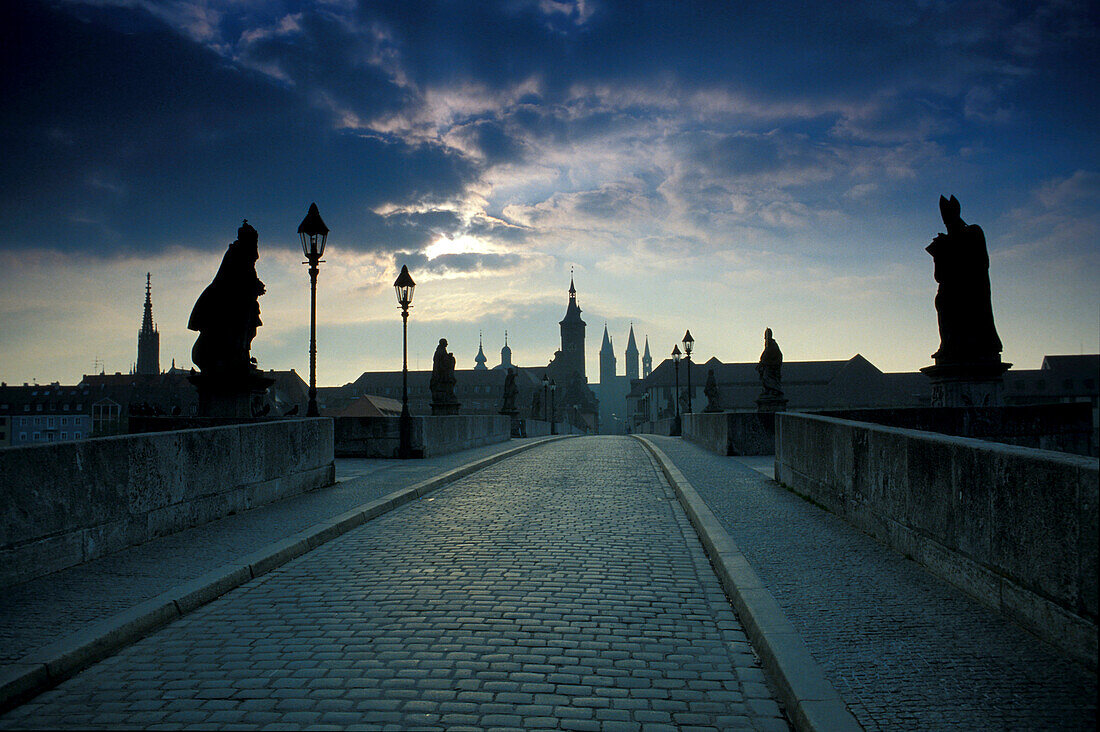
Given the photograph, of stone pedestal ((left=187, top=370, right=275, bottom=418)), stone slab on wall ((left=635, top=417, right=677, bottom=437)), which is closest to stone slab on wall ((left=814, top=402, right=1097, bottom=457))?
stone pedestal ((left=187, top=370, right=275, bottom=418))

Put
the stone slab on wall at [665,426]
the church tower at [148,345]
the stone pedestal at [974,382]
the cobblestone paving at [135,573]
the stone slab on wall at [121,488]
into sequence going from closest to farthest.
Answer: the cobblestone paving at [135,573] < the stone slab on wall at [121,488] < the stone pedestal at [974,382] < the stone slab on wall at [665,426] < the church tower at [148,345]

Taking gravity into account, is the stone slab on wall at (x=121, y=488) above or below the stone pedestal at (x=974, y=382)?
below

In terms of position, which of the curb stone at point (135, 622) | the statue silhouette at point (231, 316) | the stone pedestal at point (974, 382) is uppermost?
the statue silhouette at point (231, 316)

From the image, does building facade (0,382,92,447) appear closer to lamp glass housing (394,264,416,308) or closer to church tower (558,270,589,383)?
church tower (558,270,589,383)

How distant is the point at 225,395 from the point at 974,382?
47.1 ft

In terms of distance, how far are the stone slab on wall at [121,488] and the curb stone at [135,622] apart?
3.74 feet

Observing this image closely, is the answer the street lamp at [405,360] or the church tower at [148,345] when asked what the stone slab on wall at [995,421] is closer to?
the street lamp at [405,360]

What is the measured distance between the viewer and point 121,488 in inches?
246

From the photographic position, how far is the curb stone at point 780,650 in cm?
298

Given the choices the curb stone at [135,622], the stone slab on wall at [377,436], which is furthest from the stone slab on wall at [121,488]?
the stone slab on wall at [377,436]

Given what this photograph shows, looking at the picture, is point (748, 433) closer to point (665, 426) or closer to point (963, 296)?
point (963, 296)

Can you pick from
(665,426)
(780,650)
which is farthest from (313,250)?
(665,426)

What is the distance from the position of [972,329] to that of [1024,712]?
46.5 ft

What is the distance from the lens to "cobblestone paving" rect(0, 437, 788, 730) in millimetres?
3234
